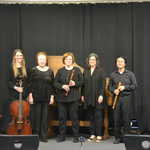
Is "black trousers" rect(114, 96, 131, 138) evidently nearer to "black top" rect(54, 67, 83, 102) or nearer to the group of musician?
the group of musician

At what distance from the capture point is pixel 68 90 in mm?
5922

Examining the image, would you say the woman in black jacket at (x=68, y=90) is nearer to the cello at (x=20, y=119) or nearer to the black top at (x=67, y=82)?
the black top at (x=67, y=82)

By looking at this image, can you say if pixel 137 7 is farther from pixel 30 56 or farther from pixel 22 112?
pixel 22 112

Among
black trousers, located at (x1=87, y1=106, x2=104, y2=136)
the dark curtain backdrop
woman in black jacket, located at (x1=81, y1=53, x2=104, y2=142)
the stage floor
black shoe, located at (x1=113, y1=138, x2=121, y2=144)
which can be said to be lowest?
the stage floor

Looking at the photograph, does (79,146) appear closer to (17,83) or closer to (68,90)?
(68,90)

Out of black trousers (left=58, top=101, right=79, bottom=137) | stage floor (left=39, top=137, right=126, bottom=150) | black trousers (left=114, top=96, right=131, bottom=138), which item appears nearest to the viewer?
stage floor (left=39, top=137, right=126, bottom=150)

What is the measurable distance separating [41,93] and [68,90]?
1.33ft

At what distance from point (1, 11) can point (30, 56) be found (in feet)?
3.08

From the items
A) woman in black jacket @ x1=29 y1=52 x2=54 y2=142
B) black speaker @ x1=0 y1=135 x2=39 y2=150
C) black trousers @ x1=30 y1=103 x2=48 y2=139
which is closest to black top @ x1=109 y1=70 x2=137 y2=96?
woman in black jacket @ x1=29 y1=52 x2=54 y2=142

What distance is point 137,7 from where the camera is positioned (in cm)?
689

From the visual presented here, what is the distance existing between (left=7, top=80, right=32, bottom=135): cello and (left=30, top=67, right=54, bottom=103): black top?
0.67ft

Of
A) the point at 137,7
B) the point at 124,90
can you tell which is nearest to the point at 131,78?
the point at 124,90

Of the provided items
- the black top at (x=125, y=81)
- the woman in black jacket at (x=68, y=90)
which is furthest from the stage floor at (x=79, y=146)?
the black top at (x=125, y=81)

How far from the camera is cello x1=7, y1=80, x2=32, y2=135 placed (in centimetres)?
581
